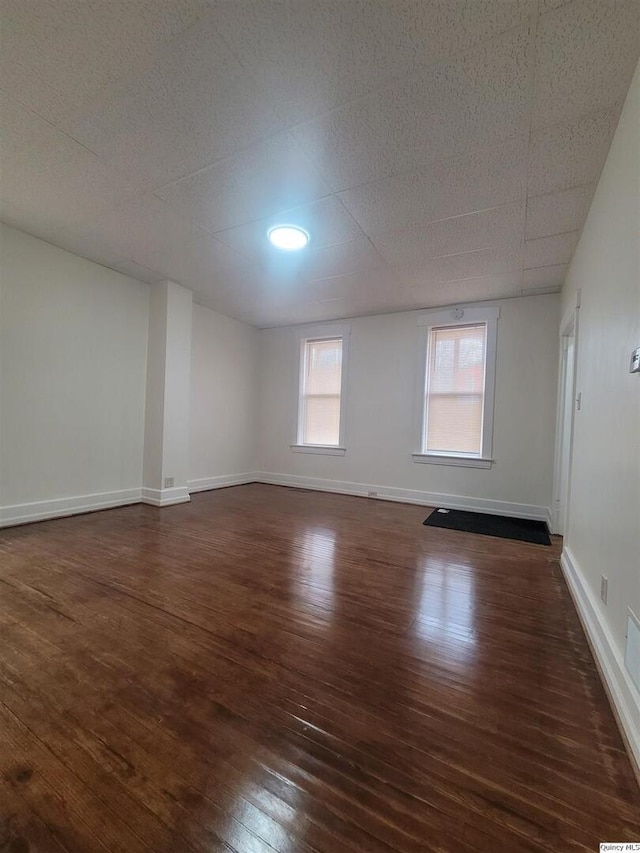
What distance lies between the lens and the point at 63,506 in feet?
12.1

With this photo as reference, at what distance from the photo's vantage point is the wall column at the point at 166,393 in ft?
14.1

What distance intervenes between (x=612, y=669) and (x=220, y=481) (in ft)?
16.3

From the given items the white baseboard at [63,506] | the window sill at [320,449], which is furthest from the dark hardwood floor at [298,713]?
the window sill at [320,449]

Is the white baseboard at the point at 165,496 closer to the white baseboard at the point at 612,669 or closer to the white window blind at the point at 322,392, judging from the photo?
the white window blind at the point at 322,392

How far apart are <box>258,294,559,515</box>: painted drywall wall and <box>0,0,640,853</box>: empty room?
0.05 meters

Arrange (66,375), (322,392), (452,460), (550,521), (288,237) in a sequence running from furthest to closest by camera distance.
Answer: (322,392) < (452,460) < (550,521) < (66,375) < (288,237)

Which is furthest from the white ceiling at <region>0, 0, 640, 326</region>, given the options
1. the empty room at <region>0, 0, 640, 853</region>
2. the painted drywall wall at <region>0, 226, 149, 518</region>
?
the painted drywall wall at <region>0, 226, 149, 518</region>

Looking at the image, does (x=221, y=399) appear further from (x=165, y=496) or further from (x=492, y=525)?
(x=492, y=525)

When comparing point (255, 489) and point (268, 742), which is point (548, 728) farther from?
point (255, 489)

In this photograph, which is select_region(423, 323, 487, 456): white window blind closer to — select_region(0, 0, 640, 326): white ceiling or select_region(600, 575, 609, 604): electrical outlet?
select_region(0, 0, 640, 326): white ceiling

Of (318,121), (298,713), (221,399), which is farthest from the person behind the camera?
(221,399)

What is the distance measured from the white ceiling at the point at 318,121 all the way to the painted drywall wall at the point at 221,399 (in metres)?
1.98

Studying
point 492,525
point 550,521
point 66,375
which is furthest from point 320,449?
point 66,375

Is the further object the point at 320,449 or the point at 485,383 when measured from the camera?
the point at 320,449
